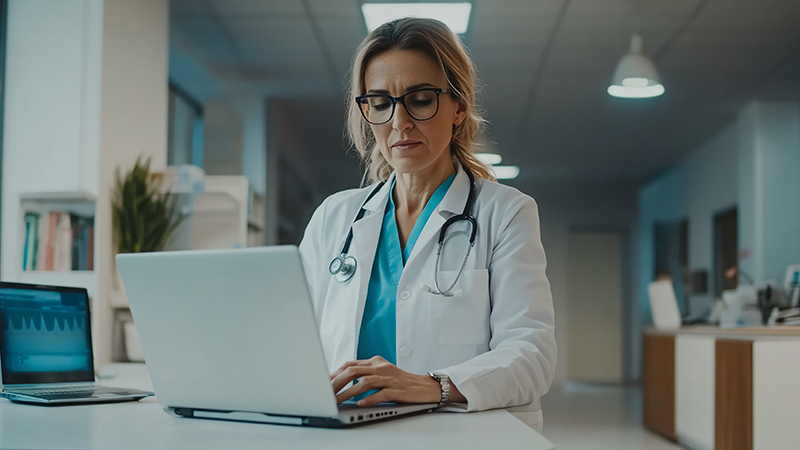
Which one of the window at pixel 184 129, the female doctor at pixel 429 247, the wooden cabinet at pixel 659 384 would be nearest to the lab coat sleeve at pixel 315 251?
the female doctor at pixel 429 247

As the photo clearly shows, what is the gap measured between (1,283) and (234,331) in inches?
32.0

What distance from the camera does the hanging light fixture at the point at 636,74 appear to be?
4391 millimetres

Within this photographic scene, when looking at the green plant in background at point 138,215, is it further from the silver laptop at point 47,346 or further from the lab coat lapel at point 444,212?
the lab coat lapel at point 444,212

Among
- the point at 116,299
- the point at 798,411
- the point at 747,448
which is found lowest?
the point at 747,448

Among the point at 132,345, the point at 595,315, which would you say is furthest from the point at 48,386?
the point at 595,315

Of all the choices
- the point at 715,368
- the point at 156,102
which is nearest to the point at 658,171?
the point at 715,368

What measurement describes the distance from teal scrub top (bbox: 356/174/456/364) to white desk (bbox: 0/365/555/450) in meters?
0.38

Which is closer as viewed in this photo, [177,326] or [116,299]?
[177,326]

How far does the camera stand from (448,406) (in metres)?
1.09

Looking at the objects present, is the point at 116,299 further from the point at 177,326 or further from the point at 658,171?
the point at 658,171

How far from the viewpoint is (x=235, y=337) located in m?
0.92

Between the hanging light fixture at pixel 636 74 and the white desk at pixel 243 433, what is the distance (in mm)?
3771

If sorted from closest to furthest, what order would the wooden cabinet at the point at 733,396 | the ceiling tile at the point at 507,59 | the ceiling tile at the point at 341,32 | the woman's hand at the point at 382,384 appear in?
the woman's hand at the point at 382,384 < the wooden cabinet at the point at 733,396 < the ceiling tile at the point at 341,32 < the ceiling tile at the point at 507,59

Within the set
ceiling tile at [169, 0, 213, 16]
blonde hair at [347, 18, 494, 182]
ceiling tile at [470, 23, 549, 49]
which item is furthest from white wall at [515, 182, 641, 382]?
blonde hair at [347, 18, 494, 182]
